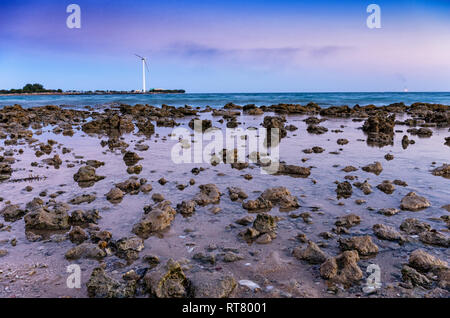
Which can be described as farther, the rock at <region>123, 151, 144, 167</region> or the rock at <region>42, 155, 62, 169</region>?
the rock at <region>123, 151, 144, 167</region>

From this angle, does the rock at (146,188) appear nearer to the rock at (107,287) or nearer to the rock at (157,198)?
the rock at (157,198)

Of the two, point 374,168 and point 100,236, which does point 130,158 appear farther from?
point 374,168

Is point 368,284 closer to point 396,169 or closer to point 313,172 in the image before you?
point 313,172

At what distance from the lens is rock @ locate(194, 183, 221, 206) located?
7.01 m

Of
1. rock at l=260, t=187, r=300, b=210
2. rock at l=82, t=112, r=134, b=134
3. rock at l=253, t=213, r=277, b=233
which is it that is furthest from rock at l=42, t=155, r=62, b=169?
rock at l=82, t=112, r=134, b=134

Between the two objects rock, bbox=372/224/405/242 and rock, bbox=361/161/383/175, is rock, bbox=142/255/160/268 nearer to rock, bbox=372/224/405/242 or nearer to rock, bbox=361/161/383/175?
rock, bbox=372/224/405/242

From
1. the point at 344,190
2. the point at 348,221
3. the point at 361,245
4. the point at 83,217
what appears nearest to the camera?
the point at 361,245

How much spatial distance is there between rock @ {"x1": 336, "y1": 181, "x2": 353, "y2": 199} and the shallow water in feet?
0.49

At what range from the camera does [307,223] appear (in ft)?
19.8

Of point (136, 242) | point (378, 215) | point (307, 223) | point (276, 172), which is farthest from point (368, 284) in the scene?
point (276, 172)

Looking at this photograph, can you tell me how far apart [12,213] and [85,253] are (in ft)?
8.13

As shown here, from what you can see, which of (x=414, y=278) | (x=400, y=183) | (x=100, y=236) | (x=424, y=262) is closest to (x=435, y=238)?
(x=424, y=262)

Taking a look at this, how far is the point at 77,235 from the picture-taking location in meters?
5.41
